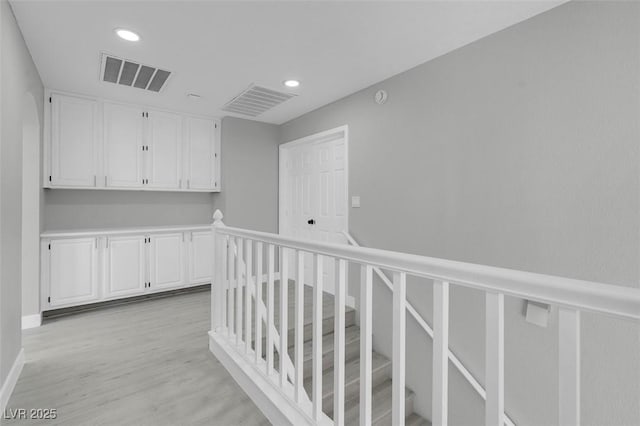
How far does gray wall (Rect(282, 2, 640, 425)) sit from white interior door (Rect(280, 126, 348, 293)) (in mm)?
807

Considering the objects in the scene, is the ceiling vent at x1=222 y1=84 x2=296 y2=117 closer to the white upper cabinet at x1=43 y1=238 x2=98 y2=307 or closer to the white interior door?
the white interior door

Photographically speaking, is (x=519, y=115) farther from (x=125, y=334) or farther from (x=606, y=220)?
(x=125, y=334)

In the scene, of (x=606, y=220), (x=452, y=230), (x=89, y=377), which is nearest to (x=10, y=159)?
(x=89, y=377)

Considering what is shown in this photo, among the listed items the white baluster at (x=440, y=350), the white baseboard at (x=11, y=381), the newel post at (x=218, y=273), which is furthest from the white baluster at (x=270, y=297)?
the white baseboard at (x=11, y=381)

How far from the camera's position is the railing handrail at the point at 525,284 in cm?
59

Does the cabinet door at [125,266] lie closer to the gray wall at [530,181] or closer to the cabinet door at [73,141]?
the cabinet door at [73,141]

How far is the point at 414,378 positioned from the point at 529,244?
4.97 ft

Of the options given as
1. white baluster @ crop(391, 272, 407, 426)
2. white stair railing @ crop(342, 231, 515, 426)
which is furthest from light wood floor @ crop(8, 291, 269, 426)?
white stair railing @ crop(342, 231, 515, 426)

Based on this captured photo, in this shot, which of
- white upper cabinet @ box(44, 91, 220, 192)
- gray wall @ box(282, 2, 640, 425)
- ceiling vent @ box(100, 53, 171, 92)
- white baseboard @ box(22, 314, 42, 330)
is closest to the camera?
gray wall @ box(282, 2, 640, 425)

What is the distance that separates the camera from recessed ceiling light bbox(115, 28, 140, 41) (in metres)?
2.15

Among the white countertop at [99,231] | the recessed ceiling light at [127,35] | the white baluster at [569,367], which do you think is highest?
the recessed ceiling light at [127,35]

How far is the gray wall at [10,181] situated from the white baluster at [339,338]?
1.95m

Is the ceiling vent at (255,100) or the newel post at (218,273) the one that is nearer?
the newel post at (218,273)

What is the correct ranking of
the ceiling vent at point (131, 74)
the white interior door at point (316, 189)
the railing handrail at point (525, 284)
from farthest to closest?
the white interior door at point (316, 189)
the ceiling vent at point (131, 74)
the railing handrail at point (525, 284)
